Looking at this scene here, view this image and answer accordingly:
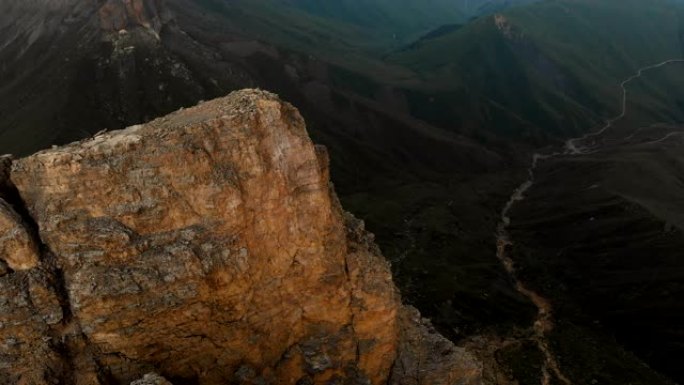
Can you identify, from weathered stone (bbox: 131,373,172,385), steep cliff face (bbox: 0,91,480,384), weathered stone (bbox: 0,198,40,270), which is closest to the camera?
weathered stone (bbox: 131,373,172,385)

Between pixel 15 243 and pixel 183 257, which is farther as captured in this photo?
pixel 183 257

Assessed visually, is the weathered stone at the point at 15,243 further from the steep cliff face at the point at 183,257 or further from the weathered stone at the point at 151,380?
the weathered stone at the point at 151,380

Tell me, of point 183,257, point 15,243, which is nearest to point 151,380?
point 183,257

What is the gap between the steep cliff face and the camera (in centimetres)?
2883

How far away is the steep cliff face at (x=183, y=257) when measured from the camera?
94.6 feet

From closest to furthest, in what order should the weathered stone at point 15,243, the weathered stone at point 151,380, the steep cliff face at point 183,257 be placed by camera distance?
the weathered stone at point 151,380, the weathered stone at point 15,243, the steep cliff face at point 183,257

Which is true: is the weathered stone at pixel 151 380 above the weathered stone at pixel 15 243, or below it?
below

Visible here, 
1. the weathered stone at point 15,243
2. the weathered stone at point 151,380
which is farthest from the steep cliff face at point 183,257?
the weathered stone at point 151,380

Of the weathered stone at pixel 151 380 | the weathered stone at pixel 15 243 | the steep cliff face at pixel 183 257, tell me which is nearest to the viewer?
the weathered stone at pixel 151 380

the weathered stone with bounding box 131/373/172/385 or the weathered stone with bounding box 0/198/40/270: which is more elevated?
the weathered stone with bounding box 0/198/40/270

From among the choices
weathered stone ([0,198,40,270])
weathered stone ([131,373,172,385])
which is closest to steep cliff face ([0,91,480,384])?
weathered stone ([0,198,40,270])

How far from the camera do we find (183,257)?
30250 millimetres

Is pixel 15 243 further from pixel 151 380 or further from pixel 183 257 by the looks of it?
pixel 151 380

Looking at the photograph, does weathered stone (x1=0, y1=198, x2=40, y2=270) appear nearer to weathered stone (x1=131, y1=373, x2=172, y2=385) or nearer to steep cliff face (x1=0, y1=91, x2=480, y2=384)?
steep cliff face (x1=0, y1=91, x2=480, y2=384)
